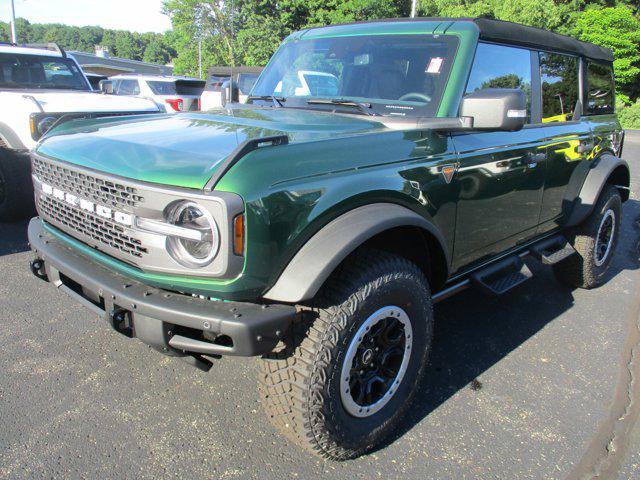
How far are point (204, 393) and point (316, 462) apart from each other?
81 centimetres

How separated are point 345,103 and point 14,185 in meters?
4.09

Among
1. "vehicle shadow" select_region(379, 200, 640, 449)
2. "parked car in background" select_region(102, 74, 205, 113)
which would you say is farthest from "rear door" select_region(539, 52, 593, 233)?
"parked car in background" select_region(102, 74, 205, 113)

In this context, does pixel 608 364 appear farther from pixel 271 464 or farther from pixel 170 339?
pixel 170 339

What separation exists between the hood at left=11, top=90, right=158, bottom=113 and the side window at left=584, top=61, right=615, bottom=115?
4900 mm

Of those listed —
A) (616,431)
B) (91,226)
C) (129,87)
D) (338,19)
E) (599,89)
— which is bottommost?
(616,431)

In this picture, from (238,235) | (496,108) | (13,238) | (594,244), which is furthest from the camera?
(13,238)

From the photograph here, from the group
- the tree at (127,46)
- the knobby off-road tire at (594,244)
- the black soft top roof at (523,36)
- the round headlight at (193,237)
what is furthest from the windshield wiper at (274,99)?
the tree at (127,46)

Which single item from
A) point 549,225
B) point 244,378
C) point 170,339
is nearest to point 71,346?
point 244,378

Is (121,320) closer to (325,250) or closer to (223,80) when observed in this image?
(325,250)

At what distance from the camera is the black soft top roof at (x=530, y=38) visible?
9.85 feet

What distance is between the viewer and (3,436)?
2428 millimetres

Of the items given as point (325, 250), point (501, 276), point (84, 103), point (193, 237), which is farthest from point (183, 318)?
point (84, 103)

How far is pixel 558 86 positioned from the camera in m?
3.90

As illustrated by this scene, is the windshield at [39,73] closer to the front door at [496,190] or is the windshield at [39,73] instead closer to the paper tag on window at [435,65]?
the paper tag on window at [435,65]
